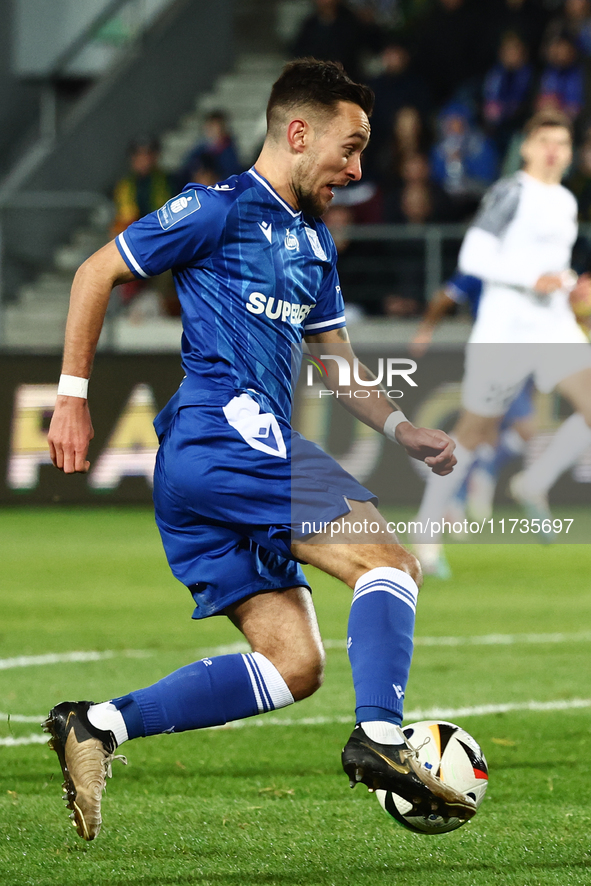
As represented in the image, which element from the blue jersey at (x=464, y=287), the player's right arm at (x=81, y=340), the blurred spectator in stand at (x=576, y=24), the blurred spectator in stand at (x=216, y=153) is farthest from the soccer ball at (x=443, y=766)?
the blurred spectator in stand at (x=576, y=24)

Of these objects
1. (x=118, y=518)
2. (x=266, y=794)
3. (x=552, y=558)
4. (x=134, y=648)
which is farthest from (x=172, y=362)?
(x=266, y=794)

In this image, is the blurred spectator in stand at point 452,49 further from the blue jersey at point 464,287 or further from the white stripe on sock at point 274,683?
the white stripe on sock at point 274,683

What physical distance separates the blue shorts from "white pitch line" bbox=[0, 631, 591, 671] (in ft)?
7.42

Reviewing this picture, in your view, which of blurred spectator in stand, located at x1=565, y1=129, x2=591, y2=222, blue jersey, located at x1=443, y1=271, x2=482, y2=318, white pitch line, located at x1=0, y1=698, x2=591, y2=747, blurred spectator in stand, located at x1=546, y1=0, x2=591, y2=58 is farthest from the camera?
blurred spectator in stand, located at x1=546, y1=0, x2=591, y2=58

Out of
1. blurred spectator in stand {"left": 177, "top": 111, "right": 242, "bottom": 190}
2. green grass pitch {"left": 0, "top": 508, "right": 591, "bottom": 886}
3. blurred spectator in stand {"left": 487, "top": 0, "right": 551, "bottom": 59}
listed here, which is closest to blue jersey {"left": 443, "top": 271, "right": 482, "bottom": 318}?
green grass pitch {"left": 0, "top": 508, "right": 591, "bottom": 886}

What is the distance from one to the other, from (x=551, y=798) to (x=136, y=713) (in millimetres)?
1208

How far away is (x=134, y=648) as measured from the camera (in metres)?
5.84

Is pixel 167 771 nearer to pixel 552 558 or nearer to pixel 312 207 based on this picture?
pixel 312 207

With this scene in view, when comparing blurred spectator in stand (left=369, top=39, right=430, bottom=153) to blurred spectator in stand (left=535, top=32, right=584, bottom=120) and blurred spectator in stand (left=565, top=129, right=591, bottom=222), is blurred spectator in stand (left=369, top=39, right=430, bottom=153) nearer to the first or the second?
blurred spectator in stand (left=535, top=32, right=584, bottom=120)

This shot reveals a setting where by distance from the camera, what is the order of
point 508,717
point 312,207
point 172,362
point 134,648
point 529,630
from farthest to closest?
1. point 172,362
2. point 529,630
3. point 134,648
4. point 508,717
5. point 312,207

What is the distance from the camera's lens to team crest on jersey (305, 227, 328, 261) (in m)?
3.36

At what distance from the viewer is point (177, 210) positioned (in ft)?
10.4

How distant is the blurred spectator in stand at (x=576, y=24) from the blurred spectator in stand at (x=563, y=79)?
5.5 inches

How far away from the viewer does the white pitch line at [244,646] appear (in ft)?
18.2
